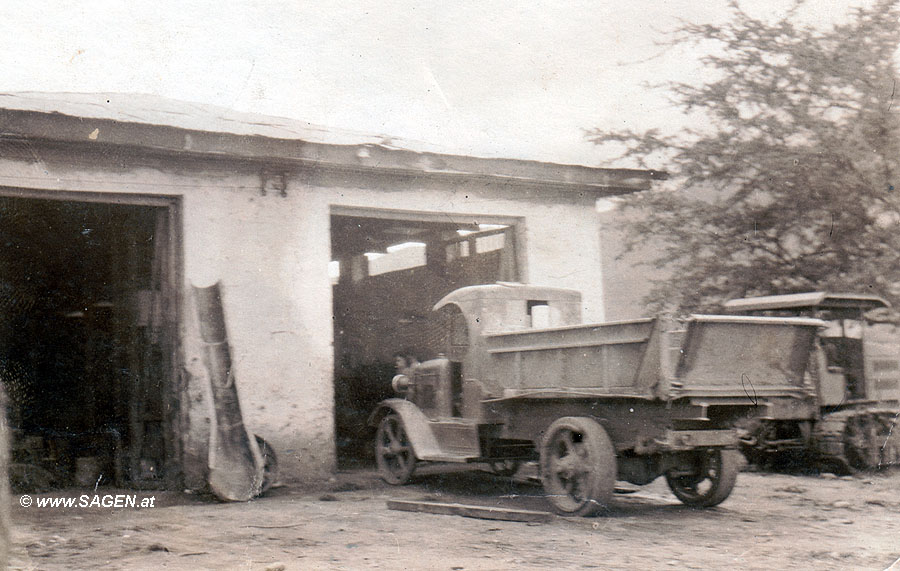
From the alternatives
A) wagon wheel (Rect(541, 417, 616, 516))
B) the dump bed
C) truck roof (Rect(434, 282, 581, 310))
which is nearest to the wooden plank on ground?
wagon wheel (Rect(541, 417, 616, 516))

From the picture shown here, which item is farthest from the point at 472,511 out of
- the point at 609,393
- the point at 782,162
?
the point at 782,162

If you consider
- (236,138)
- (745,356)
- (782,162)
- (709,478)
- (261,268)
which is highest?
(782,162)

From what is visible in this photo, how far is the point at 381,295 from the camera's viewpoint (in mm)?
15023

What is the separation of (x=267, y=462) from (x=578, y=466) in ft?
11.0

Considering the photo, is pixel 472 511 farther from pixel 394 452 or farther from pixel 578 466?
pixel 394 452

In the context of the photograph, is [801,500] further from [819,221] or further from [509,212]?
[819,221]

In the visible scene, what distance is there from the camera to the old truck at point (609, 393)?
6.66 meters

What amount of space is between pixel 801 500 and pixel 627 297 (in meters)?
11.4

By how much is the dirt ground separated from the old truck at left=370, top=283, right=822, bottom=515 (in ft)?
1.37

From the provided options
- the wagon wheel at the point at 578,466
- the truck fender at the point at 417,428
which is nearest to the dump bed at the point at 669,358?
the wagon wheel at the point at 578,466

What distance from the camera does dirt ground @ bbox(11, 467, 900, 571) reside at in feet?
17.9

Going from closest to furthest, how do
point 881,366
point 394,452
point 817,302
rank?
point 394,452 < point 817,302 < point 881,366

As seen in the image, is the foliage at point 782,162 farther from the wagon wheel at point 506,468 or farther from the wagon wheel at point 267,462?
the wagon wheel at point 267,462

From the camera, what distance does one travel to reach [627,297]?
19234 mm
